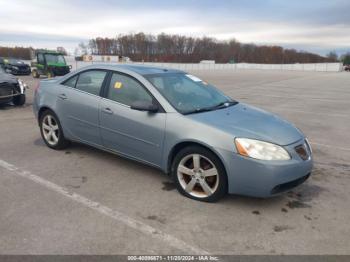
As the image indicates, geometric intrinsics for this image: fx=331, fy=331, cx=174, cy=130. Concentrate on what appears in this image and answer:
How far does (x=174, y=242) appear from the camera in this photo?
3.02 metres

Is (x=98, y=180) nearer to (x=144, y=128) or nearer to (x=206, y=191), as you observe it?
(x=144, y=128)

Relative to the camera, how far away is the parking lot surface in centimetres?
298

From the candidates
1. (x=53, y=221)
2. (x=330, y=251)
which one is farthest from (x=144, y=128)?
(x=330, y=251)

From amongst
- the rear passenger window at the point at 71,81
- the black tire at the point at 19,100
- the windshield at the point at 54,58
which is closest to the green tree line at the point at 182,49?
the windshield at the point at 54,58

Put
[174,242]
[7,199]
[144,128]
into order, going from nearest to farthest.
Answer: [174,242] < [7,199] < [144,128]

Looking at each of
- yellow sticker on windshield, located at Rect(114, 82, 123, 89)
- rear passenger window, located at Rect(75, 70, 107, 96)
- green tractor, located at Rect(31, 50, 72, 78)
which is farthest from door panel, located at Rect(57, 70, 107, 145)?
green tractor, located at Rect(31, 50, 72, 78)

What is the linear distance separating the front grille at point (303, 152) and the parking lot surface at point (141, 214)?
56cm

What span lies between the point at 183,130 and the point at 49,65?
2421 centimetres

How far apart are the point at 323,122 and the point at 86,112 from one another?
7.17 metres

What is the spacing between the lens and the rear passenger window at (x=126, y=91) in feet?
14.2

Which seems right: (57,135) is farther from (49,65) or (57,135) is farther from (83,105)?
(49,65)

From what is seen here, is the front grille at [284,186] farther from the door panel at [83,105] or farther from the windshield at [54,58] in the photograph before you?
the windshield at [54,58]

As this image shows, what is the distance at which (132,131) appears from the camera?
429 centimetres

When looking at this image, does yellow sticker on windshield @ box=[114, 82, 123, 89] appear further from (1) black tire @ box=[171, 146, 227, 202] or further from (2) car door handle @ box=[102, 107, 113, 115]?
(1) black tire @ box=[171, 146, 227, 202]
